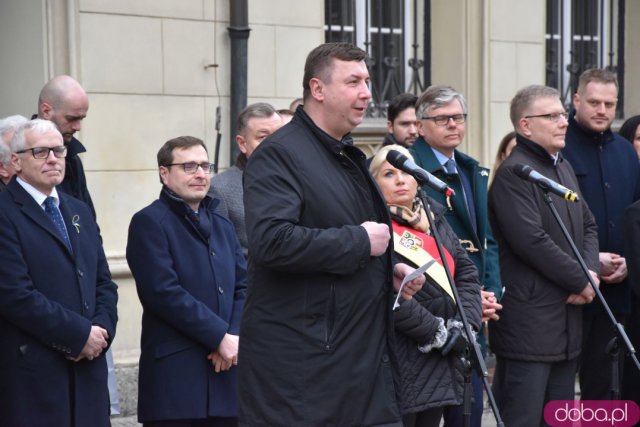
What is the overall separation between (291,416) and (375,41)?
664cm

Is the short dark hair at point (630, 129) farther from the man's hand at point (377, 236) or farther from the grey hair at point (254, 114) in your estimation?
the man's hand at point (377, 236)

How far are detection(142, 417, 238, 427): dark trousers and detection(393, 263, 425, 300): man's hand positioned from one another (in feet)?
5.50

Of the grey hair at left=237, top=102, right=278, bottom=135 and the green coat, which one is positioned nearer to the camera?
the green coat

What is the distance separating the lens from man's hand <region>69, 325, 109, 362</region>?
567 centimetres

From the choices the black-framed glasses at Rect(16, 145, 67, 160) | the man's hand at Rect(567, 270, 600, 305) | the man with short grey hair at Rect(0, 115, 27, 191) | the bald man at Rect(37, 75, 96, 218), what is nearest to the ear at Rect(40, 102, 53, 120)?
the bald man at Rect(37, 75, 96, 218)

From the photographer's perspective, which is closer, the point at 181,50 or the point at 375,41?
the point at 181,50

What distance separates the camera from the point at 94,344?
18.7 feet

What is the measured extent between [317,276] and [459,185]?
8.07 feet

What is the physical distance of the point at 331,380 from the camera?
468 cm

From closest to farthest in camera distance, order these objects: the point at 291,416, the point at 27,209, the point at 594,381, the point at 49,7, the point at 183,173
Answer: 1. the point at 291,416
2. the point at 27,209
3. the point at 183,173
4. the point at 594,381
5. the point at 49,7

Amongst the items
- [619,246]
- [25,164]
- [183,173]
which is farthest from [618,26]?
[25,164]

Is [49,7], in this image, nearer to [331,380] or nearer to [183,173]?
[183,173]

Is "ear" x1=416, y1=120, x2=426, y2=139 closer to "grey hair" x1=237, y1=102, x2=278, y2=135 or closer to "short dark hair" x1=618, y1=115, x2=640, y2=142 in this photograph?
"grey hair" x1=237, y1=102, x2=278, y2=135

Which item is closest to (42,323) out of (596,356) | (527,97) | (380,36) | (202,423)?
(202,423)
